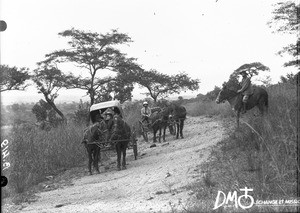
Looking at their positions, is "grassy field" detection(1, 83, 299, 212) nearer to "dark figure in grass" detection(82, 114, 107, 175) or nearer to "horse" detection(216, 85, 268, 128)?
"horse" detection(216, 85, 268, 128)

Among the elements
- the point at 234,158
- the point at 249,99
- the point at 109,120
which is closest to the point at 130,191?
the point at 234,158

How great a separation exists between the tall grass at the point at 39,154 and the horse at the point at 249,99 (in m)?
5.98

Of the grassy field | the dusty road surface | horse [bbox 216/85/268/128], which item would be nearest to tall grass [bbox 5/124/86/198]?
the grassy field

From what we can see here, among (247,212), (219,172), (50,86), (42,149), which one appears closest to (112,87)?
(50,86)

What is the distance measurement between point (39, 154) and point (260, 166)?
8782 millimetres

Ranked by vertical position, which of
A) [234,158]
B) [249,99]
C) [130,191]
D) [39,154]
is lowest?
[130,191]

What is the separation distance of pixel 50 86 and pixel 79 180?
54.8ft

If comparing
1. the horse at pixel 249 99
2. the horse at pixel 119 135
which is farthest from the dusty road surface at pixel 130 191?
the horse at pixel 249 99

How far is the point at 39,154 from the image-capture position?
42.5ft

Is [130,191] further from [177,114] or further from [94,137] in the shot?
[177,114]

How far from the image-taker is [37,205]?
819 centimetres

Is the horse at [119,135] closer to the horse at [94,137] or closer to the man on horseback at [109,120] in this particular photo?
the man on horseback at [109,120]

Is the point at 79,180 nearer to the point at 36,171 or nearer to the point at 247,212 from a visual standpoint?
the point at 36,171

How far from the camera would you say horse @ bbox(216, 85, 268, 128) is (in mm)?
11516
